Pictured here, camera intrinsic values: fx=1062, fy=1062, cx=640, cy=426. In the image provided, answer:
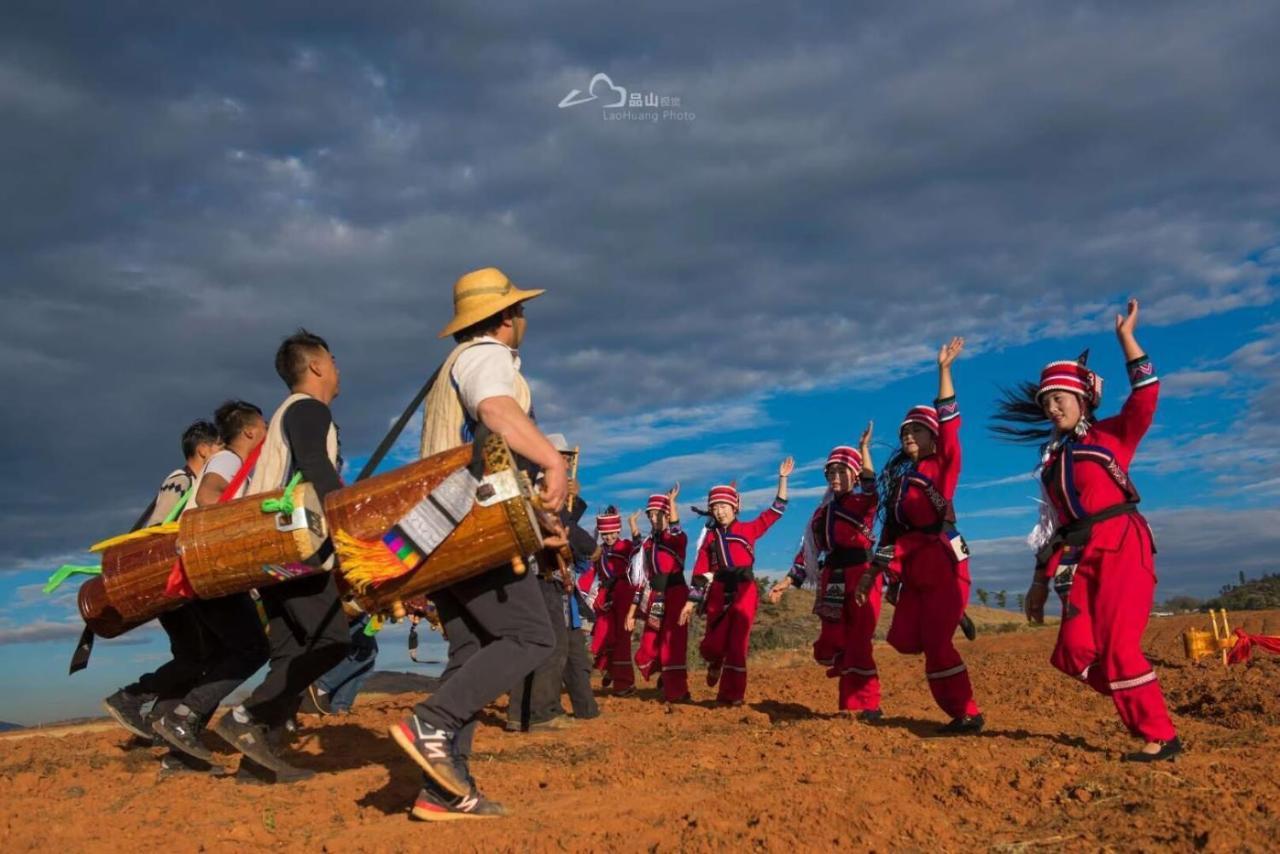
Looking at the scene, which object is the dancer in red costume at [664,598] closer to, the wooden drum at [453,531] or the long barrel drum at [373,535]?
the long barrel drum at [373,535]

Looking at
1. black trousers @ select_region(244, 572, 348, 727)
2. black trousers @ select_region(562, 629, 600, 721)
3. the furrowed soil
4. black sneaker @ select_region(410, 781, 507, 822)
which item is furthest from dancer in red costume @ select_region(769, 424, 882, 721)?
black sneaker @ select_region(410, 781, 507, 822)

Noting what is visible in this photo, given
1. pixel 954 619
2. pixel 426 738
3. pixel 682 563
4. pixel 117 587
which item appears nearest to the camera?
pixel 426 738

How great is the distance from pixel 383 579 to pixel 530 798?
4.74 ft

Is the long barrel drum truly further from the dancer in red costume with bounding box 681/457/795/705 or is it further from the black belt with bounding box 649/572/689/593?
the black belt with bounding box 649/572/689/593

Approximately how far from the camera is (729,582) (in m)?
10.1

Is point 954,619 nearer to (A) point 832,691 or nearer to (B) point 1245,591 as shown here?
(A) point 832,691

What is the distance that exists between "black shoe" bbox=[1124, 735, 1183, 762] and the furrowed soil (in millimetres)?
81

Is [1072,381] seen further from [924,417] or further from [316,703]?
[316,703]

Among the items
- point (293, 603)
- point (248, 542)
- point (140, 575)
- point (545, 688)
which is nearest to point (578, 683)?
point (545, 688)

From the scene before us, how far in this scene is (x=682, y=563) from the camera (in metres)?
11.7

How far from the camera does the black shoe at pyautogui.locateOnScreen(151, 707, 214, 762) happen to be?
5.73m

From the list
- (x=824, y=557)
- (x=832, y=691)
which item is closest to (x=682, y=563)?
(x=832, y=691)

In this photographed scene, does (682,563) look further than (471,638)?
Yes

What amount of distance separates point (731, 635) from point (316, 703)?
12.3 ft
